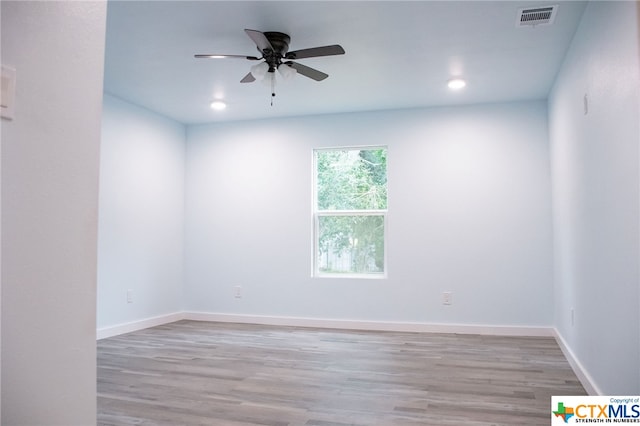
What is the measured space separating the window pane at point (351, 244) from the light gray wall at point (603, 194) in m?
2.03

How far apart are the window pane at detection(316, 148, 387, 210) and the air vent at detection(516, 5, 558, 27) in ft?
7.94

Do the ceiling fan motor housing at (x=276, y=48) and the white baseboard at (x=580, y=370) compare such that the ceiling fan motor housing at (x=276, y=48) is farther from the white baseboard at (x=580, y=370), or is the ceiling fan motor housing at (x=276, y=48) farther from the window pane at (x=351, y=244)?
the white baseboard at (x=580, y=370)

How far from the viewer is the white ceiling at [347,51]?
304 cm

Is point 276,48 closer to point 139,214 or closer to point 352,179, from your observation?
point 352,179

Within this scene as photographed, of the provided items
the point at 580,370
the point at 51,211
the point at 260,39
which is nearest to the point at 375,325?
the point at 580,370

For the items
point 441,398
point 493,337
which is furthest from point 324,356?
point 493,337

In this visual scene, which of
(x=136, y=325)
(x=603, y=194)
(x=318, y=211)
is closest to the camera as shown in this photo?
(x=603, y=194)

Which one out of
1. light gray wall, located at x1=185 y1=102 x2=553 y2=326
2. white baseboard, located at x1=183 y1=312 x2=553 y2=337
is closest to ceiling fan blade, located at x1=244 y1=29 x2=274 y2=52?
light gray wall, located at x1=185 y1=102 x2=553 y2=326

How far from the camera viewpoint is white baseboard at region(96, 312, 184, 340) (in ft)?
15.4

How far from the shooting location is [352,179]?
555 centimetres

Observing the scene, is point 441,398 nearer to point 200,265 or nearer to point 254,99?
point 254,99

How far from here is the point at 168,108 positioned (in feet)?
→ 17.4

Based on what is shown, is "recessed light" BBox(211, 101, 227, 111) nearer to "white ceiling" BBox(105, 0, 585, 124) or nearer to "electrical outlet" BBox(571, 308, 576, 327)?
"white ceiling" BBox(105, 0, 585, 124)

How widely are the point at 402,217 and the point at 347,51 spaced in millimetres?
2154
